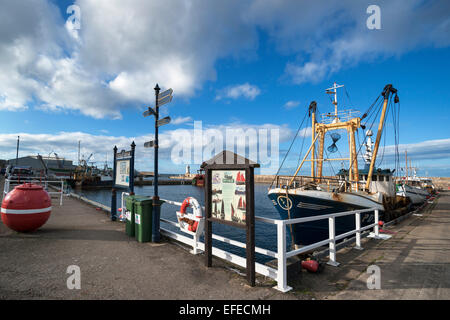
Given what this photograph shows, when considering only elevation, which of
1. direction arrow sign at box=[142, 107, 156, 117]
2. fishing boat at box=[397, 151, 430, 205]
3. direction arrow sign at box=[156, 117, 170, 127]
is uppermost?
direction arrow sign at box=[142, 107, 156, 117]

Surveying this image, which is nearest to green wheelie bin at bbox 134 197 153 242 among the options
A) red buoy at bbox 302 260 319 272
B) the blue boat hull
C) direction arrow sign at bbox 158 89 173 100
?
direction arrow sign at bbox 158 89 173 100

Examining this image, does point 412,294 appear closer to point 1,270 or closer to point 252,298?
point 252,298

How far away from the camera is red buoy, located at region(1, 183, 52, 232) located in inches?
242

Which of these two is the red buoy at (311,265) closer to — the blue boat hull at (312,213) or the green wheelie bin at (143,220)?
the green wheelie bin at (143,220)

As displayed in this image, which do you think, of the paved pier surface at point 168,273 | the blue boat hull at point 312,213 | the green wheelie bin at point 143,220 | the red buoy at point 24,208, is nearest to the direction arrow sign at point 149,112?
the green wheelie bin at point 143,220

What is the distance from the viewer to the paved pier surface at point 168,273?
3363 millimetres

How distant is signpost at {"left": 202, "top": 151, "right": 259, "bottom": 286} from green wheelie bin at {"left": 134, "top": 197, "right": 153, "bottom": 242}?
7.82 feet

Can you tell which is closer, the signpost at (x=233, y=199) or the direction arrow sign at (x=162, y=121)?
the signpost at (x=233, y=199)

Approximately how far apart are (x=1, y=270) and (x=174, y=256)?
10.3 feet

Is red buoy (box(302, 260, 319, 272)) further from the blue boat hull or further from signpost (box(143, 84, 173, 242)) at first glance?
the blue boat hull

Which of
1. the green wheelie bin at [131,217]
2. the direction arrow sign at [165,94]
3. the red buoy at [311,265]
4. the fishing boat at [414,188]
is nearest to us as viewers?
the red buoy at [311,265]

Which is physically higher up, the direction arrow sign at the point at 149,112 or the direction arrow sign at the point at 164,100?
the direction arrow sign at the point at 164,100

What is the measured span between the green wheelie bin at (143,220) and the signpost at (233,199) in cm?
238
